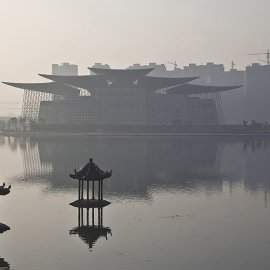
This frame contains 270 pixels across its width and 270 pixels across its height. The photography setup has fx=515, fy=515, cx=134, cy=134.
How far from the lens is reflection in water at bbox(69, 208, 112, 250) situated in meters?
27.9

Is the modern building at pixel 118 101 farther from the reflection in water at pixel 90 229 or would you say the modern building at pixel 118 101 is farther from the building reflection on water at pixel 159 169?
the reflection in water at pixel 90 229

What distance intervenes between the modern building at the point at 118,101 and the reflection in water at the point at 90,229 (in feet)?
372

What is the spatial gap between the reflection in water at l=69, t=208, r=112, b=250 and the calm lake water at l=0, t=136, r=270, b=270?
0.37 feet

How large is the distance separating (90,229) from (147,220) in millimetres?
4128

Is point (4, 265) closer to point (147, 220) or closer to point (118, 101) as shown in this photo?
point (147, 220)

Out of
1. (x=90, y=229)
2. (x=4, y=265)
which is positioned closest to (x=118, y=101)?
(x=90, y=229)

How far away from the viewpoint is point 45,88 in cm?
15612

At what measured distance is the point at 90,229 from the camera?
2986cm

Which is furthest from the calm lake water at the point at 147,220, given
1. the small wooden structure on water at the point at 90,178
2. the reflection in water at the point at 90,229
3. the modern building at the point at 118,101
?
the modern building at the point at 118,101

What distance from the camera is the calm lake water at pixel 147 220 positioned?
2431 centimetres

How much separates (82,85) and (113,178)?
10598 centimetres

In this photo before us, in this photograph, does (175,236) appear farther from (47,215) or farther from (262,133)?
(262,133)

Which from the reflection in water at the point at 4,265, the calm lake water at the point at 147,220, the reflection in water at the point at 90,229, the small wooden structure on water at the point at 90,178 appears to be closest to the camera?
the reflection in water at the point at 4,265

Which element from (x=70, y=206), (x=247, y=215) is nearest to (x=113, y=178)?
(x=70, y=206)
